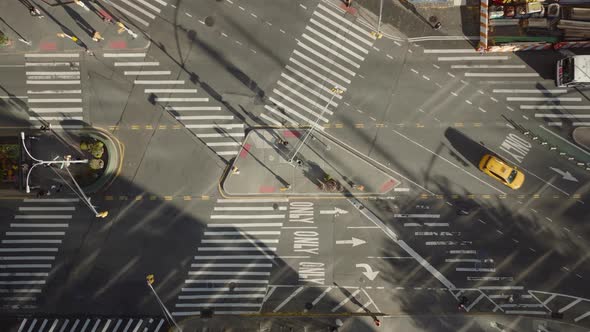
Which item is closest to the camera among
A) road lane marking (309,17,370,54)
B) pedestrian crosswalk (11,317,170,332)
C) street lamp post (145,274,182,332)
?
street lamp post (145,274,182,332)

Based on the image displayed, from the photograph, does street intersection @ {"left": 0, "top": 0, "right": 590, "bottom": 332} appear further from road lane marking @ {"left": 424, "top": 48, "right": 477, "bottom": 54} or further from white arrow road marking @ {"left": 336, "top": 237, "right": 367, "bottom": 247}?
road lane marking @ {"left": 424, "top": 48, "right": 477, "bottom": 54}

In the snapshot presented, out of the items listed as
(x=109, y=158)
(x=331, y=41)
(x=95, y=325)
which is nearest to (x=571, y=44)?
(x=331, y=41)

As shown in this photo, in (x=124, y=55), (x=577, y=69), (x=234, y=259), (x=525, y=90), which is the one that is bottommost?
(x=234, y=259)

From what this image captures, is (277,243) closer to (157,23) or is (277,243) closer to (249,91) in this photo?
(249,91)

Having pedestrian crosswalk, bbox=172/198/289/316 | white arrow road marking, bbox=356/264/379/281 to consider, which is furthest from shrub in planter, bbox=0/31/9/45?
white arrow road marking, bbox=356/264/379/281

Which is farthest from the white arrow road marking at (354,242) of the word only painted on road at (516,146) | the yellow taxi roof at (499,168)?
the word only painted on road at (516,146)

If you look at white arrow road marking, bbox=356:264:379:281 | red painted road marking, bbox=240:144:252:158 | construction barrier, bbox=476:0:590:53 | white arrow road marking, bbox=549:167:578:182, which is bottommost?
white arrow road marking, bbox=356:264:379:281

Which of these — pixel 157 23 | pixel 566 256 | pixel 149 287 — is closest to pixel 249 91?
pixel 157 23

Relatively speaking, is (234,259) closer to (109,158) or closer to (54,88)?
(109,158)

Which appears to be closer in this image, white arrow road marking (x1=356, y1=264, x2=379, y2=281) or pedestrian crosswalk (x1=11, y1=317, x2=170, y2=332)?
pedestrian crosswalk (x1=11, y1=317, x2=170, y2=332)
